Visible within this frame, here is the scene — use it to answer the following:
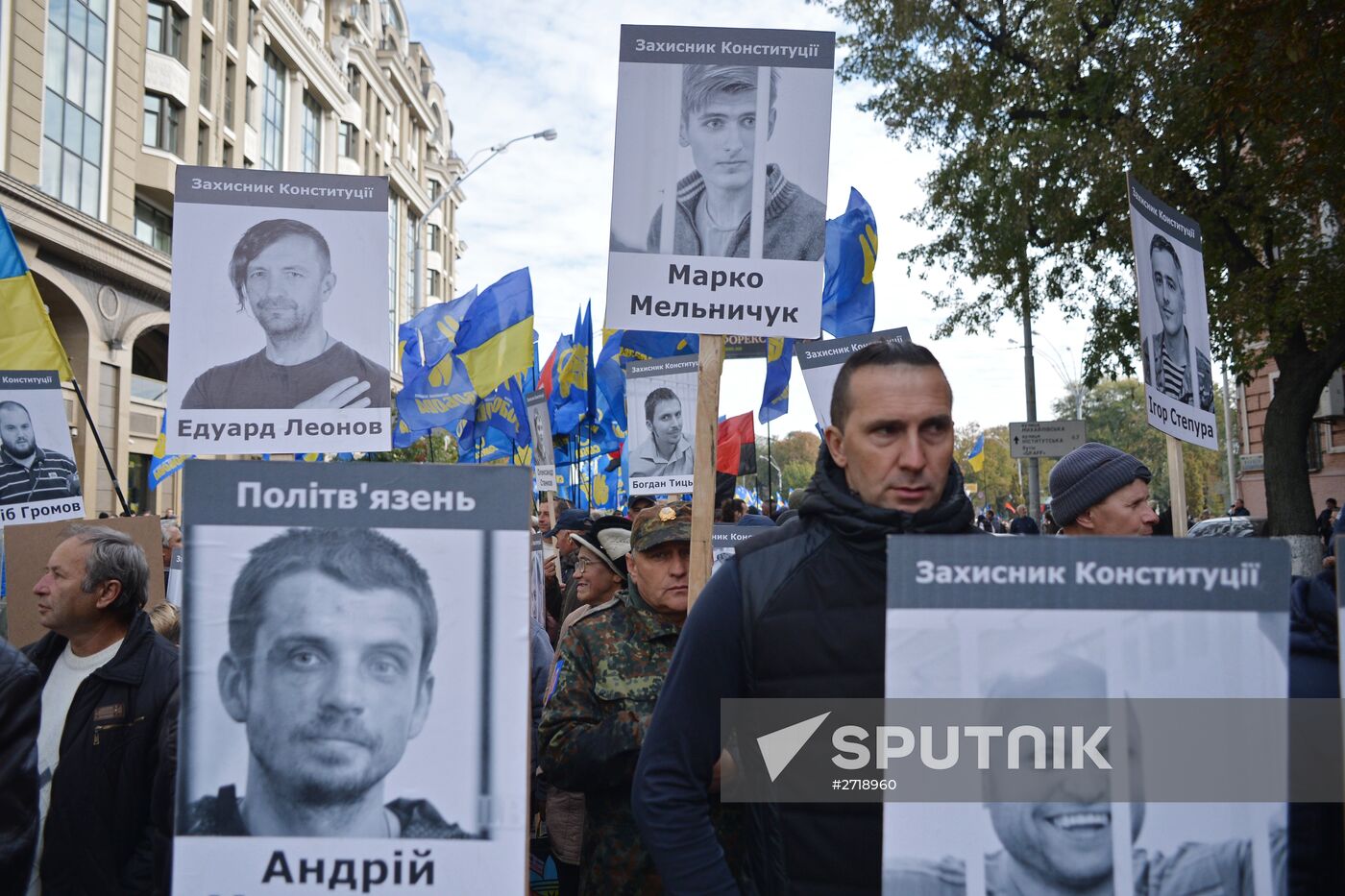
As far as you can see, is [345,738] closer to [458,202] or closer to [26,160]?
[26,160]

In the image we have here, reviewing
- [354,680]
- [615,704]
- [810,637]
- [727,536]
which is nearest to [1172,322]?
[727,536]

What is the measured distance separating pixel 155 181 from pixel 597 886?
30.0 meters

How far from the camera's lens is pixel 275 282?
498 cm

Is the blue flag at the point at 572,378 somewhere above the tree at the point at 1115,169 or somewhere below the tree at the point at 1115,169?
below

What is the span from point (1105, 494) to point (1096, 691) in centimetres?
239

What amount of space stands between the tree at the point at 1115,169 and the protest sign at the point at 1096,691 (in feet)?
37.0

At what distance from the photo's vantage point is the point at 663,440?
10.7 meters

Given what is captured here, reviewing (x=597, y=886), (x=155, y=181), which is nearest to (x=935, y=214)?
(x=597, y=886)

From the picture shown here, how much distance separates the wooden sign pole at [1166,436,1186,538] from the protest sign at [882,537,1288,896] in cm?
274

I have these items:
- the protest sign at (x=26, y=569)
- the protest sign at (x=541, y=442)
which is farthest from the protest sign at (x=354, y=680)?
the protest sign at (x=541, y=442)

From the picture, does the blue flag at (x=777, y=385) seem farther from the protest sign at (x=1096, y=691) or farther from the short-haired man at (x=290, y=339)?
the protest sign at (x=1096, y=691)

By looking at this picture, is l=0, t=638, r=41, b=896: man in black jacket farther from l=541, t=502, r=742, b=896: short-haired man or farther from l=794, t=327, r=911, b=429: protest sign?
l=794, t=327, r=911, b=429: protest sign

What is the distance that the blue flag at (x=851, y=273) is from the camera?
10719 millimetres

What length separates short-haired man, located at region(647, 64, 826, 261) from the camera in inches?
142
